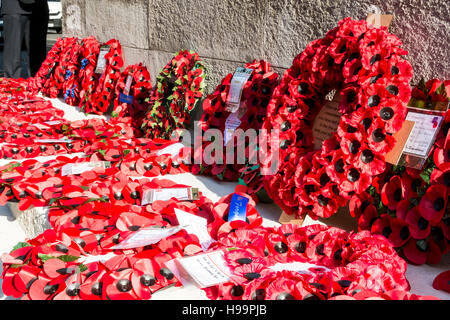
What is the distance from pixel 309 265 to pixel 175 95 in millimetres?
2288

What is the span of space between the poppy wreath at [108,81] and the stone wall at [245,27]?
3.9 inches

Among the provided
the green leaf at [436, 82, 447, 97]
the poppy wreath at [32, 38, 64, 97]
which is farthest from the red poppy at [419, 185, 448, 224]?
the poppy wreath at [32, 38, 64, 97]

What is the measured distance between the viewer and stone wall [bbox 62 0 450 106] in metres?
2.27

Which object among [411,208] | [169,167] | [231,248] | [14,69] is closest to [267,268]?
[231,248]

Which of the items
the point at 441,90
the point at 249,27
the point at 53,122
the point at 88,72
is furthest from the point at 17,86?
the point at 441,90

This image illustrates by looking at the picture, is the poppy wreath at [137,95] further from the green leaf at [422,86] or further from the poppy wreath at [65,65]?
the green leaf at [422,86]

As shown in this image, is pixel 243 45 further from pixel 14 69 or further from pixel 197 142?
pixel 14 69

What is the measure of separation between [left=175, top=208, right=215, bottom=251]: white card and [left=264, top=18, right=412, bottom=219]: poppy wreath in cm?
46

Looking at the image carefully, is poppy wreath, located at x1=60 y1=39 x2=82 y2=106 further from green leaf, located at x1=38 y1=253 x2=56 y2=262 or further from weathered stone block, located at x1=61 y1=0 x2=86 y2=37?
green leaf, located at x1=38 y1=253 x2=56 y2=262


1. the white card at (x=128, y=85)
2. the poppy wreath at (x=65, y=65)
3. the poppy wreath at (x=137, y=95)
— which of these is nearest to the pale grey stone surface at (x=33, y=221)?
the poppy wreath at (x=137, y=95)

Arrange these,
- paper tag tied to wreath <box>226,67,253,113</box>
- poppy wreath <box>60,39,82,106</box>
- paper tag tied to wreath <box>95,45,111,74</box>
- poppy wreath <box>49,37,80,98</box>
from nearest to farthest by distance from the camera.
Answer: paper tag tied to wreath <box>226,67,253,113</box> < paper tag tied to wreath <box>95,45,111,74</box> < poppy wreath <box>60,39,82,106</box> < poppy wreath <box>49,37,80,98</box>

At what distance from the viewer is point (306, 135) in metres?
2.52

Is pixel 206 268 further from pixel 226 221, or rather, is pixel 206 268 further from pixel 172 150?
pixel 172 150

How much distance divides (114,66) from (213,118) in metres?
2.25
